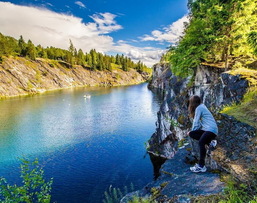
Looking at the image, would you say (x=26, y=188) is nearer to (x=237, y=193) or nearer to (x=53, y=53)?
(x=237, y=193)

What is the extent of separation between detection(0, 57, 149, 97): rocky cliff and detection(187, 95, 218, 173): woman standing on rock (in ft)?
313

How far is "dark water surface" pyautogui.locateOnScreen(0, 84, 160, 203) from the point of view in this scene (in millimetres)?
22266

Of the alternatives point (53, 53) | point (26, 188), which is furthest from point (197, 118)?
point (53, 53)

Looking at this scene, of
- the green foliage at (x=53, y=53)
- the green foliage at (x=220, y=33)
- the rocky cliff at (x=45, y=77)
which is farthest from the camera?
the green foliage at (x=53, y=53)

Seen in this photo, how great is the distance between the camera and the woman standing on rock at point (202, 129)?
7.20 meters

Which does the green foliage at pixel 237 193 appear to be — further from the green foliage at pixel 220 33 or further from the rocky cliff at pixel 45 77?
the rocky cliff at pixel 45 77

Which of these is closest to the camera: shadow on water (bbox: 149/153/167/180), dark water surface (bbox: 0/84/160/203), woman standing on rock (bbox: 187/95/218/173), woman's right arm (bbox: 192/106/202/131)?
woman standing on rock (bbox: 187/95/218/173)

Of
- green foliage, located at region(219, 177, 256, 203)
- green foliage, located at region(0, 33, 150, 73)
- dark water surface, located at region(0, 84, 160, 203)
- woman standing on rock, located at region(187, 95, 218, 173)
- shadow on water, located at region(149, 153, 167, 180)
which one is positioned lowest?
shadow on water, located at region(149, 153, 167, 180)

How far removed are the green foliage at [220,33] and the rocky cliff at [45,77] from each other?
88.5 metres

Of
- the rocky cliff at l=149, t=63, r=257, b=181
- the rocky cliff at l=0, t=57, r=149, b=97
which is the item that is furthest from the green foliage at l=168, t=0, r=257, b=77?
the rocky cliff at l=0, t=57, r=149, b=97

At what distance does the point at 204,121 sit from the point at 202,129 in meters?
0.35

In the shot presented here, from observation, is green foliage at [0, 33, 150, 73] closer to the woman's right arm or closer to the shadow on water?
the shadow on water

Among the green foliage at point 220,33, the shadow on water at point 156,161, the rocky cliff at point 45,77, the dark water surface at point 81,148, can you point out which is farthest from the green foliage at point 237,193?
the rocky cliff at point 45,77

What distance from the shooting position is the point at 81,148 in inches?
1202
